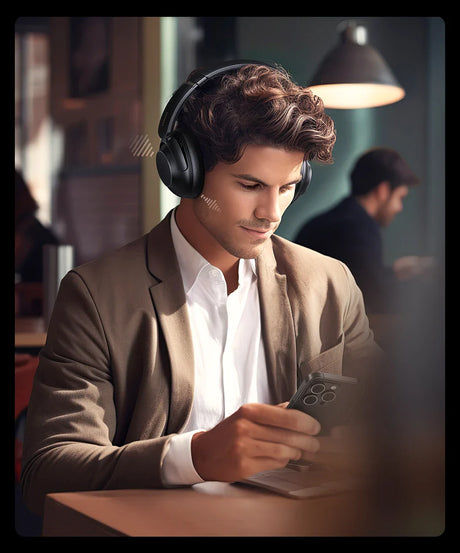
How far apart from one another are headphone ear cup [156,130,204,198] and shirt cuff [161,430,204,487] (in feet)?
1.42

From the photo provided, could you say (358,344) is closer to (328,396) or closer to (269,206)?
(328,396)

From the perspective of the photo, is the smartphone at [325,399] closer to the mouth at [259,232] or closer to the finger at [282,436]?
the finger at [282,436]

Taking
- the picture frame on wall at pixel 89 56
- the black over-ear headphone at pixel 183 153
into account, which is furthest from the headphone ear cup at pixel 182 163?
the picture frame on wall at pixel 89 56

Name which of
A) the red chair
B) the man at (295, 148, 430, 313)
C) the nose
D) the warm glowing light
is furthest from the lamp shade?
the red chair

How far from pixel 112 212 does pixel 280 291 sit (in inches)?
13.7

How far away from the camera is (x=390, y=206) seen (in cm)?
125

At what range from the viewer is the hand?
1.04 metres

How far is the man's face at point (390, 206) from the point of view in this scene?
1.25m

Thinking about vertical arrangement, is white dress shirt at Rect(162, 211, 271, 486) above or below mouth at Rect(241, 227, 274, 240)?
below

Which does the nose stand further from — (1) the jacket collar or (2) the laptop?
(2) the laptop

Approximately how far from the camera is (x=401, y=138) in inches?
49.0

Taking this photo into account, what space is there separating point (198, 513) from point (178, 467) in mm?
100
